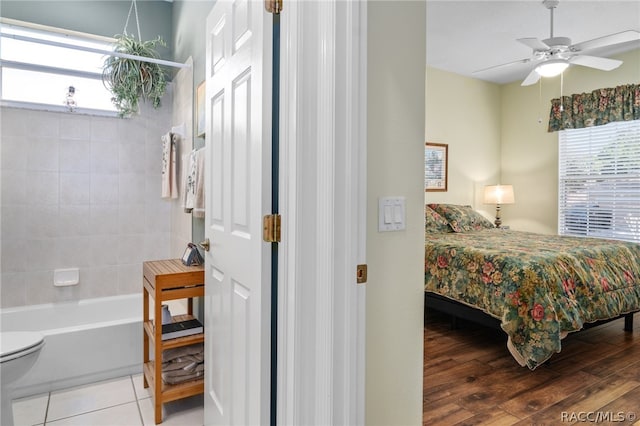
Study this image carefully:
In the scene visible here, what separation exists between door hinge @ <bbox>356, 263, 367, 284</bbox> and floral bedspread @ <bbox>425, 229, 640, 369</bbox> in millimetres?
1885

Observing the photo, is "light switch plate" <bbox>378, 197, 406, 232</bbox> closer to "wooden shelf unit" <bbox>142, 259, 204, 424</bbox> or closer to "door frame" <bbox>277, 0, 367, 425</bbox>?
"door frame" <bbox>277, 0, 367, 425</bbox>

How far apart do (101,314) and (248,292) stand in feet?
7.56

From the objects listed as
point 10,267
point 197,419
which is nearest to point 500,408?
point 197,419

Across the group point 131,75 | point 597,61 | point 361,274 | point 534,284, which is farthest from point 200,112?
point 597,61

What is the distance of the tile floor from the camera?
1.97m

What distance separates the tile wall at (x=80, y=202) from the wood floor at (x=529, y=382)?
2509 mm

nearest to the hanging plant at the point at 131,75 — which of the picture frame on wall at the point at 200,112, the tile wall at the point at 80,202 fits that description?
the tile wall at the point at 80,202

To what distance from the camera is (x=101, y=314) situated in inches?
121

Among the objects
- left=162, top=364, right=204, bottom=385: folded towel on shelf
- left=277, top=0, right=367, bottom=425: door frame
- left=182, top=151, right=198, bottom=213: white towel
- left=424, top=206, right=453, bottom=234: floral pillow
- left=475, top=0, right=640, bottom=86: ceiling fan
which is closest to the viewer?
left=277, top=0, right=367, bottom=425: door frame

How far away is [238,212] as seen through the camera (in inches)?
58.7

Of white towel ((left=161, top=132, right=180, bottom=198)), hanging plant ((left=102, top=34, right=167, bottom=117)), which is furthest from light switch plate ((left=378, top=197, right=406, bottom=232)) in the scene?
hanging plant ((left=102, top=34, right=167, bottom=117))

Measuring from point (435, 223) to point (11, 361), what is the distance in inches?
147

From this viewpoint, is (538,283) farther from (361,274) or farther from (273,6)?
(273,6)

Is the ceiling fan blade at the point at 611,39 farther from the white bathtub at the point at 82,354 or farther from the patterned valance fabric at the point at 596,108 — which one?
the white bathtub at the point at 82,354
